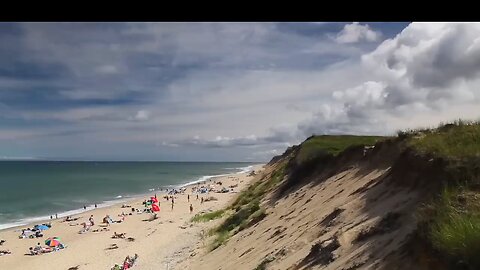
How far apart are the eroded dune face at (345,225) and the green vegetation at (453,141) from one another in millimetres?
521

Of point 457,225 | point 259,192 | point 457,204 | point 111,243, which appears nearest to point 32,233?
point 111,243

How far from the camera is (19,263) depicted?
2708cm

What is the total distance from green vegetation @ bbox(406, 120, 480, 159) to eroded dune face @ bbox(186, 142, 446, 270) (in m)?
0.52

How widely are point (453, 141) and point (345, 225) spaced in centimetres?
343

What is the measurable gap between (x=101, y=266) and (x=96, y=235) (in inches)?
457

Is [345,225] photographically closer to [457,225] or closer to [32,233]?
[457,225]

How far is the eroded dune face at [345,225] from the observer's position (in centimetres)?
863

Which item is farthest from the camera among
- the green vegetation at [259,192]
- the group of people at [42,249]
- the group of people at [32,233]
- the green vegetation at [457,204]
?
the group of people at [32,233]

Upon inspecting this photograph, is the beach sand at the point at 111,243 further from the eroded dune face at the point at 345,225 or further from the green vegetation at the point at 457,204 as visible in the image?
the green vegetation at the point at 457,204

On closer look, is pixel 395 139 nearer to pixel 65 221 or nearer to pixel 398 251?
pixel 398 251

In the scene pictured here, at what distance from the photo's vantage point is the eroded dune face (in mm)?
8633

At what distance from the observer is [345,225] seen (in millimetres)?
10945

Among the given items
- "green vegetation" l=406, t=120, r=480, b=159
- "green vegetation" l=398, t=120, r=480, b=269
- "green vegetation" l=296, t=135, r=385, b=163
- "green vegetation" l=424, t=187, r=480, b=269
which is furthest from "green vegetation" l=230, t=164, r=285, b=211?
"green vegetation" l=424, t=187, r=480, b=269

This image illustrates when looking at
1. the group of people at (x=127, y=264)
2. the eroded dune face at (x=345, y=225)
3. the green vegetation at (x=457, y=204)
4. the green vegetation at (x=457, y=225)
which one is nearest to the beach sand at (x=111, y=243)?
the group of people at (x=127, y=264)
